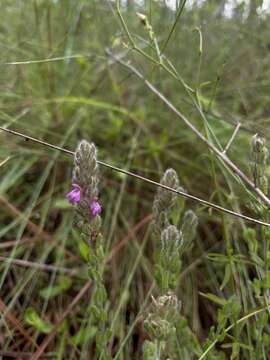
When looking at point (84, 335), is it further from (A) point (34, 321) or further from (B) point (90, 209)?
(B) point (90, 209)

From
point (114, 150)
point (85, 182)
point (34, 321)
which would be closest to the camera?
point (85, 182)

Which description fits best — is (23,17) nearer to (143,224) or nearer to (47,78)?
(47,78)

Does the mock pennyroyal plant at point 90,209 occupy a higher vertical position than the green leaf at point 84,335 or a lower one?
higher

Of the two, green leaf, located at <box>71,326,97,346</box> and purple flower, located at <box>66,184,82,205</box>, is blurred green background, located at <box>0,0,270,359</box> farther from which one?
purple flower, located at <box>66,184,82,205</box>

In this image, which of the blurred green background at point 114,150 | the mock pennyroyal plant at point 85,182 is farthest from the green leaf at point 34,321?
the mock pennyroyal plant at point 85,182

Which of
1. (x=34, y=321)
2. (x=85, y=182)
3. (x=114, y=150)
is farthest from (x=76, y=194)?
(x=114, y=150)

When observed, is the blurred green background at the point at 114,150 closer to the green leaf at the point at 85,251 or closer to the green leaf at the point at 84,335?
the green leaf at the point at 84,335

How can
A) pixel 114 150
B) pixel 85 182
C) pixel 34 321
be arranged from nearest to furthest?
pixel 85 182 < pixel 34 321 < pixel 114 150

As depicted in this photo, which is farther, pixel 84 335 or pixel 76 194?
pixel 84 335

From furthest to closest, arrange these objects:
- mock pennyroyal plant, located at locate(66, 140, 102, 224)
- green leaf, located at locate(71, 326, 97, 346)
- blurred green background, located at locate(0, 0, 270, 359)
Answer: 1. blurred green background, located at locate(0, 0, 270, 359)
2. green leaf, located at locate(71, 326, 97, 346)
3. mock pennyroyal plant, located at locate(66, 140, 102, 224)

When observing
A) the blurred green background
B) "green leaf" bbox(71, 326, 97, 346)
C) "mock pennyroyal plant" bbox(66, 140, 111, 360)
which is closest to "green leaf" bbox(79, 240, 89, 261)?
"mock pennyroyal plant" bbox(66, 140, 111, 360)

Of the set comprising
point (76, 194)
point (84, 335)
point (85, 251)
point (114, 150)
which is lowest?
point (84, 335)
